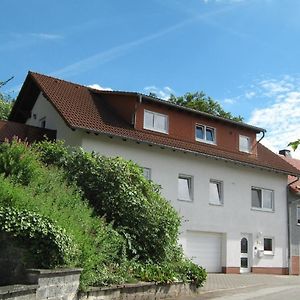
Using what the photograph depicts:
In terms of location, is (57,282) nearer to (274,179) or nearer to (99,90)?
(99,90)

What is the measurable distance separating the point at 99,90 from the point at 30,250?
57.6ft

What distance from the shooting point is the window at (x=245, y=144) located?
28509 mm

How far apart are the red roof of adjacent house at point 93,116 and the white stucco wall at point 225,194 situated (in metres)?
0.46

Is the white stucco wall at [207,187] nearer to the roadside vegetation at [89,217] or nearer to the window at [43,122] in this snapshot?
the window at [43,122]

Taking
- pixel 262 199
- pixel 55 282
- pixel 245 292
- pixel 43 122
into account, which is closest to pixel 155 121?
pixel 43 122

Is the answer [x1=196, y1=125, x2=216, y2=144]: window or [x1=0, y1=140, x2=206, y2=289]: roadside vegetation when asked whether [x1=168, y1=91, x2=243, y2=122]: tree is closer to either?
[x1=196, y1=125, x2=216, y2=144]: window

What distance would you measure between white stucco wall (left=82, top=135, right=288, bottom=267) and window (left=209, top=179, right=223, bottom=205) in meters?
0.21

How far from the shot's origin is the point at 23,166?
13367mm

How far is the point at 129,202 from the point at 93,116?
8522 mm

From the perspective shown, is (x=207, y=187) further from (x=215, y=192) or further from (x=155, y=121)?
(x=155, y=121)

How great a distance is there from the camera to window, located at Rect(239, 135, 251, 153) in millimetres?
28509

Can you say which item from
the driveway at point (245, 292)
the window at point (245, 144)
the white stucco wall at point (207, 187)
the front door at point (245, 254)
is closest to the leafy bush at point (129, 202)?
the driveway at point (245, 292)

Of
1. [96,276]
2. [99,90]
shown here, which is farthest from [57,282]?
[99,90]

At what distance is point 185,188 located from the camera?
24.8m
